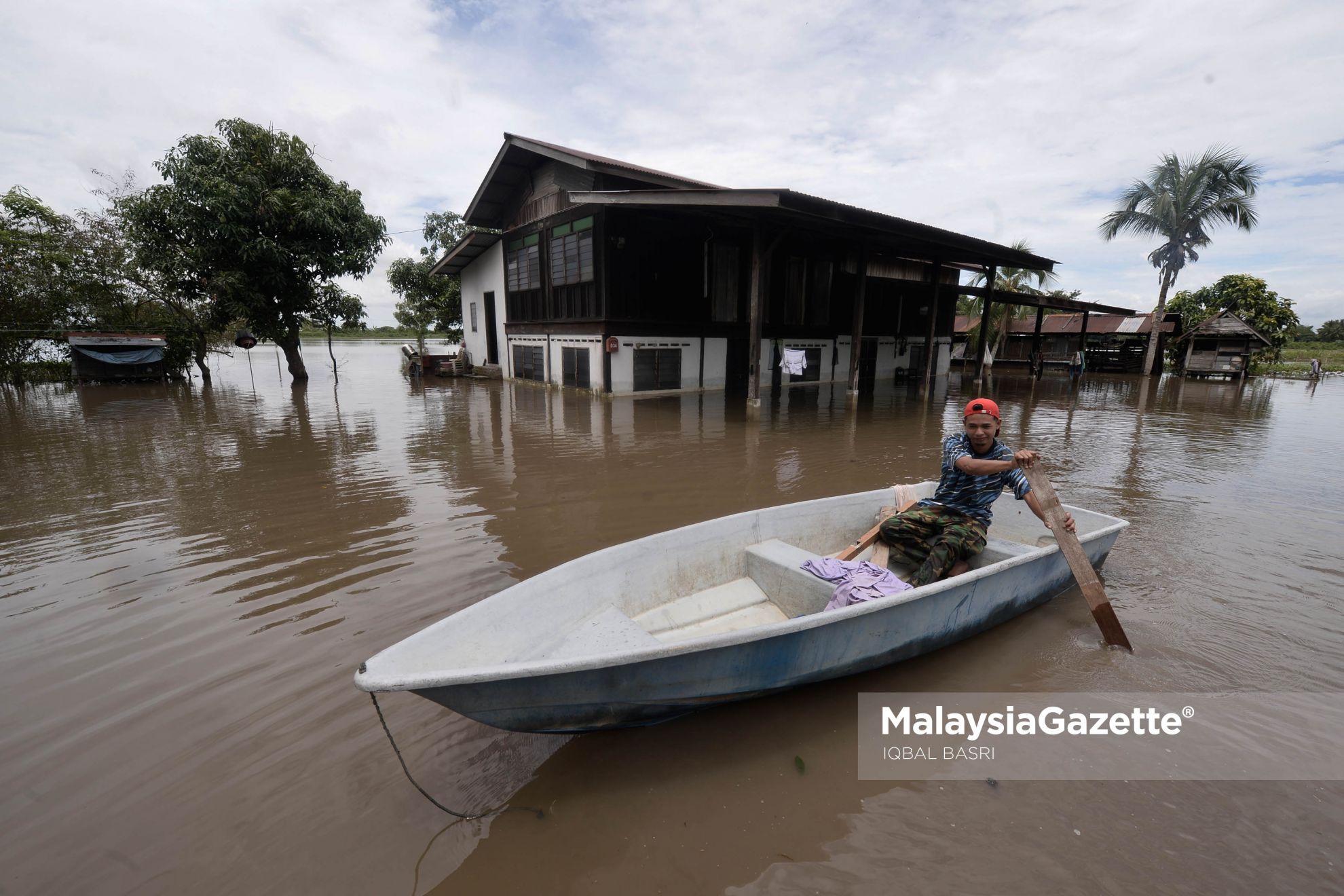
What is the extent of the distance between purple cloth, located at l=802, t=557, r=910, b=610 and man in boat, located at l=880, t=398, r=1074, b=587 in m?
0.47

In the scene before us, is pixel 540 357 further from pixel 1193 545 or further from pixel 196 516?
pixel 1193 545

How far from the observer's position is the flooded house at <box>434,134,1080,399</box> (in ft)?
45.4

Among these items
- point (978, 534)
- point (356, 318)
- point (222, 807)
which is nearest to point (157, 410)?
point (356, 318)

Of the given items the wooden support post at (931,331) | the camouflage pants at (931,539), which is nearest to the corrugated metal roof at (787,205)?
the wooden support post at (931,331)

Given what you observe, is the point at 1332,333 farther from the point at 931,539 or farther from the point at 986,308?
the point at 931,539

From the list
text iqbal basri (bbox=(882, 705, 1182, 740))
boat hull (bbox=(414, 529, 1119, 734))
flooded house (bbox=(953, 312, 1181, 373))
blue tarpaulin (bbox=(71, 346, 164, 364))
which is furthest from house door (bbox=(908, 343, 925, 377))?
blue tarpaulin (bbox=(71, 346, 164, 364))

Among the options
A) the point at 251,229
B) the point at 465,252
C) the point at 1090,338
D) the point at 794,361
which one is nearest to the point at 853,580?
the point at 794,361

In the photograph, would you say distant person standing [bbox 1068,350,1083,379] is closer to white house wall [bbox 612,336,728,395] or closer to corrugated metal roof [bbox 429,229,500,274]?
white house wall [bbox 612,336,728,395]

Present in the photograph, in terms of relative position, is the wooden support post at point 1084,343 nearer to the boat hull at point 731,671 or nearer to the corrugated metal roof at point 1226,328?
the corrugated metal roof at point 1226,328

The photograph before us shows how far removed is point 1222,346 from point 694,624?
3547 cm

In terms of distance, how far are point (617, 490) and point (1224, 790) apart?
5632 millimetres

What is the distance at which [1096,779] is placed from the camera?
275cm

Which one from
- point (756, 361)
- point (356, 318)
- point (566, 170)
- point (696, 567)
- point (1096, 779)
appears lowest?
point (1096, 779)

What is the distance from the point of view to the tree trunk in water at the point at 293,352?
19.8 m
